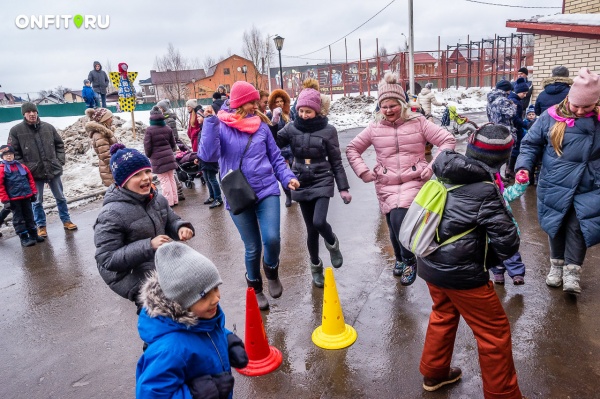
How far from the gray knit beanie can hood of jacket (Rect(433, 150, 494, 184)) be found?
147cm

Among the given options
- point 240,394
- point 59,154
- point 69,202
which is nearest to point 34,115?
point 59,154

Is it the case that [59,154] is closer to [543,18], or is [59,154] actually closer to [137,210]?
[137,210]

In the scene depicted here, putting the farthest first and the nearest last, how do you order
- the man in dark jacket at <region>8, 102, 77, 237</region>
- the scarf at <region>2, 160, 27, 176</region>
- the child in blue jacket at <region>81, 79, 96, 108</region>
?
the child in blue jacket at <region>81, 79, 96, 108</region>
the man in dark jacket at <region>8, 102, 77, 237</region>
the scarf at <region>2, 160, 27, 176</region>

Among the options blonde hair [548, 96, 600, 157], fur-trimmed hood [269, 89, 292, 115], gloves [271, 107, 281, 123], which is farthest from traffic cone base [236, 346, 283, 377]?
fur-trimmed hood [269, 89, 292, 115]

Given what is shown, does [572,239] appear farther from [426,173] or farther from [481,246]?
[481,246]

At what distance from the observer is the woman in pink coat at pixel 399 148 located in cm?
421

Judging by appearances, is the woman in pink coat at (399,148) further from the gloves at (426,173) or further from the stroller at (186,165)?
the stroller at (186,165)

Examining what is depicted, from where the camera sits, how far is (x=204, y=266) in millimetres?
2021

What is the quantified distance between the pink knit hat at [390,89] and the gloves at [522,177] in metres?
1.25

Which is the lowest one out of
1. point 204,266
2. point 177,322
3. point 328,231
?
point 328,231

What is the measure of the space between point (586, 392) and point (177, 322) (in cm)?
264

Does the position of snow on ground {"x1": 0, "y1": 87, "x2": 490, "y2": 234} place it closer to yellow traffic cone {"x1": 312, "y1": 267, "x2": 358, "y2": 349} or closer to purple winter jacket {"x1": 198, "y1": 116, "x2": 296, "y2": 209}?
purple winter jacket {"x1": 198, "y1": 116, "x2": 296, "y2": 209}

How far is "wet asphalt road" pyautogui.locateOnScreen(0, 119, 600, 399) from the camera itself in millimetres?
3080

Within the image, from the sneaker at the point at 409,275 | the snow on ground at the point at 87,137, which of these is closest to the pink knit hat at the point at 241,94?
the sneaker at the point at 409,275
